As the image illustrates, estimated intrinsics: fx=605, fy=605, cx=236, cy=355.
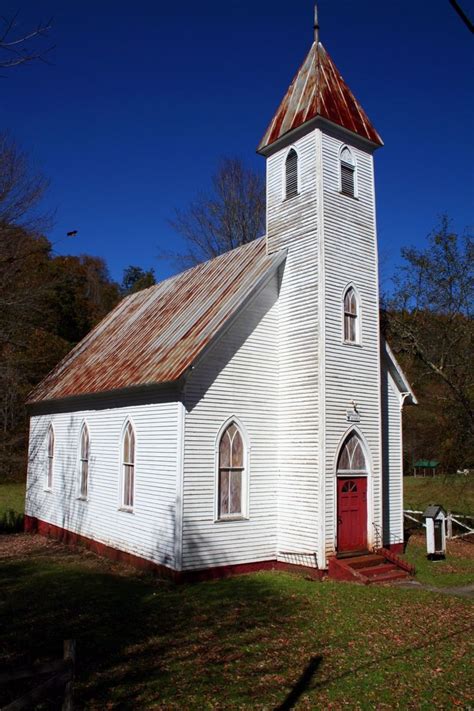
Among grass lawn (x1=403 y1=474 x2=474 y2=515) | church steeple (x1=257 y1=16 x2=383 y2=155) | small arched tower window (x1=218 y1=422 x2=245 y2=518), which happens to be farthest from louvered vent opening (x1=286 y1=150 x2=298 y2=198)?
grass lawn (x1=403 y1=474 x2=474 y2=515)

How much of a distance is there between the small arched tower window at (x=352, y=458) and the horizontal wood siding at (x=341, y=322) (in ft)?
0.81

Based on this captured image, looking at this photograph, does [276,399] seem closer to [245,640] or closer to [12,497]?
[245,640]

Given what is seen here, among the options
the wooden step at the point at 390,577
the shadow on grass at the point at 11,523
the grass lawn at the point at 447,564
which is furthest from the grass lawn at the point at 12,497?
the wooden step at the point at 390,577

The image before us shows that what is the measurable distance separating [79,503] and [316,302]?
33.1ft

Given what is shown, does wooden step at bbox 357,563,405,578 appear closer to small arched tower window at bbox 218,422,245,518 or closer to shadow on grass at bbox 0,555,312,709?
shadow on grass at bbox 0,555,312,709

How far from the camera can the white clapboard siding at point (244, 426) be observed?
1397cm

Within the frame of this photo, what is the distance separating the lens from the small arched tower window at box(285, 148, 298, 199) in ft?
55.3

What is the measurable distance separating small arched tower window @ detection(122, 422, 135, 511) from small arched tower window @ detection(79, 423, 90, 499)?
9.29 ft

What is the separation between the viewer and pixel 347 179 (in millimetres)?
16844

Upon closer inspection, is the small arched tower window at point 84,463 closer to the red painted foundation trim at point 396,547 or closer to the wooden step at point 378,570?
the wooden step at point 378,570

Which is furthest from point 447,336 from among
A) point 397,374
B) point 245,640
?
point 245,640

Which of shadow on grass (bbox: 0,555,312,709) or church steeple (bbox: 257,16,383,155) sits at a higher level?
church steeple (bbox: 257,16,383,155)

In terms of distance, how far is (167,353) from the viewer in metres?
15.6

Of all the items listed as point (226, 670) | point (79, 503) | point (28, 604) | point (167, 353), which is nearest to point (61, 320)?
point (79, 503)
